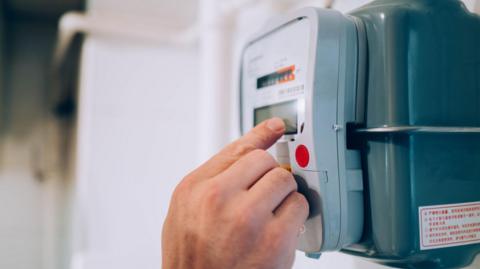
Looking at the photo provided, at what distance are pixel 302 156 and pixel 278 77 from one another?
0.11 meters

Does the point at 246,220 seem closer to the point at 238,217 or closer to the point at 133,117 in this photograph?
the point at 238,217

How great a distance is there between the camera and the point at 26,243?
5.94ft

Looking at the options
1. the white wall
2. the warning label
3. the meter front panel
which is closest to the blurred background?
the white wall

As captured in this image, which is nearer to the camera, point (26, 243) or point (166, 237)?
point (166, 237)

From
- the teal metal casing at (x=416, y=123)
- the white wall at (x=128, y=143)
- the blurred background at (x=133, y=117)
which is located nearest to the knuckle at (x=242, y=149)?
the teal metal casing at (x=416, y=123)

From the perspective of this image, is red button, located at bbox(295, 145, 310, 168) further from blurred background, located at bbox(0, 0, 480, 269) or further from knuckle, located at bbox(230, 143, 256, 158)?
blurred background, located at bbox(0, 0, 480, 269)

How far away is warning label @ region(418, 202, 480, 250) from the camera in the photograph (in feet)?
1.34

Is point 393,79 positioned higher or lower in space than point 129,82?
lower

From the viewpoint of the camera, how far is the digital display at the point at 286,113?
1.49 ft

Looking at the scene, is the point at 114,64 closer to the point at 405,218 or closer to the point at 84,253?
the point at 84,253

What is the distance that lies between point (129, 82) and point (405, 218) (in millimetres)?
998

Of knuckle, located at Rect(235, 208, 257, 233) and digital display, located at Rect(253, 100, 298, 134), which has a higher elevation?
digital display, located at Rect(253, 100, 298, 134)

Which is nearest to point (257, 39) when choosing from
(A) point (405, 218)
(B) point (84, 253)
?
(A) point (405, 218)

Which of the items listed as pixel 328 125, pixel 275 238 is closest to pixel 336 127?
pixel 328 125
